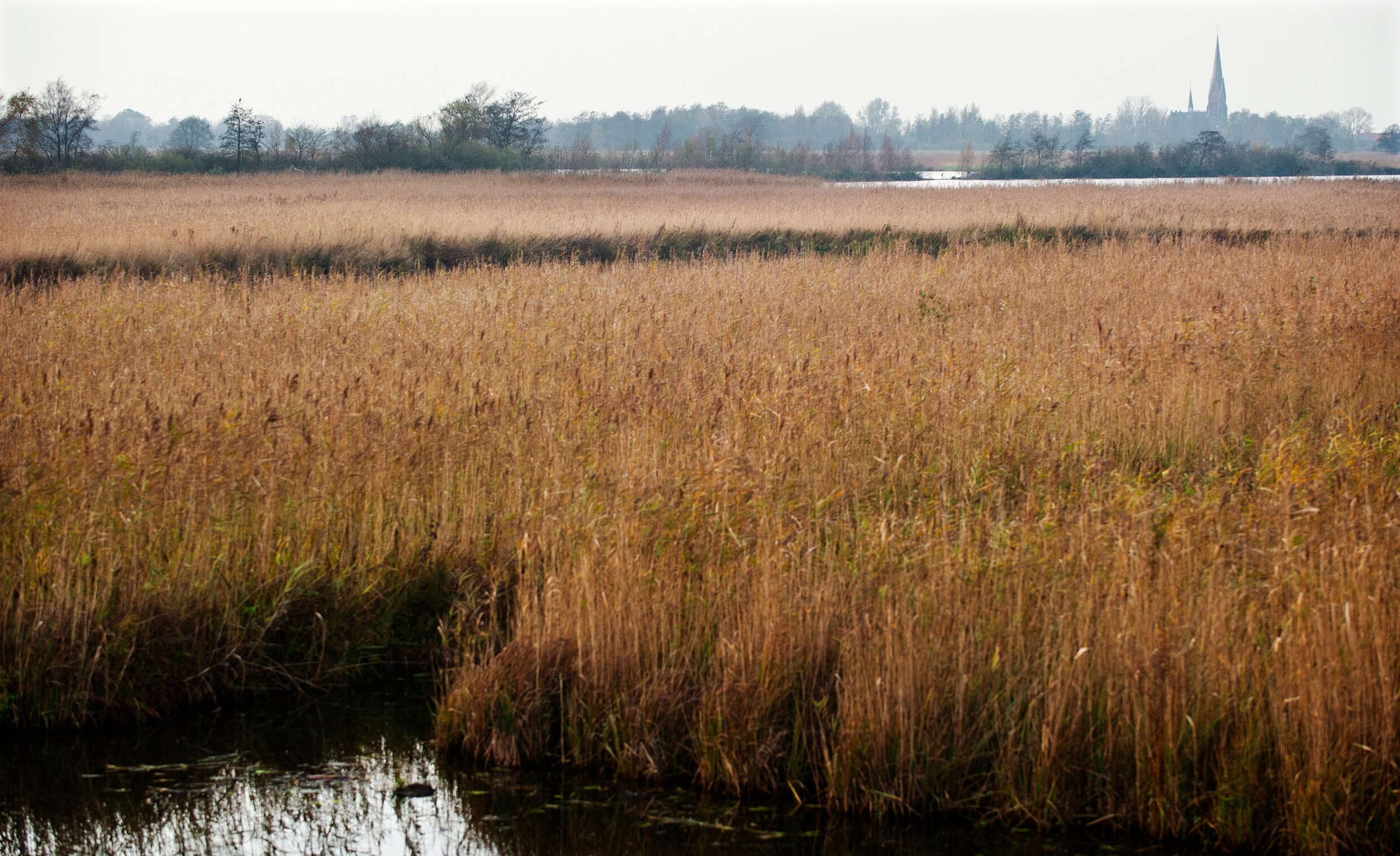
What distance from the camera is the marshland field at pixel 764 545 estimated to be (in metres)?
3.66

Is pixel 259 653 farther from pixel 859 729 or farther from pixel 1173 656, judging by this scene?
pixel 1173 656

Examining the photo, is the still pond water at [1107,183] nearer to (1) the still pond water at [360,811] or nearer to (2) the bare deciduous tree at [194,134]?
(1) the still pond water at [360,811]

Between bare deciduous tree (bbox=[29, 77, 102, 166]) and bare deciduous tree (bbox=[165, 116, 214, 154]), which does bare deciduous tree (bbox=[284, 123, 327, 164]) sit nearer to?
bare deciduous tree (bbox=[29, 77, 102, 166])

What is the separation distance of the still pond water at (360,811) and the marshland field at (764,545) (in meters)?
0.11

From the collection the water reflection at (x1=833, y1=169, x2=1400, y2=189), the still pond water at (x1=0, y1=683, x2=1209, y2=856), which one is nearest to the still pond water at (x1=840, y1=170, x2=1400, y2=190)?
the water reflection at (x1=833, y1=169, x2=1400, y2=189)

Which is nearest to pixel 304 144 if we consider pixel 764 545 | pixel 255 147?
pixel 255 147

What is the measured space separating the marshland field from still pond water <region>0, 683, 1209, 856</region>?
11 centimetres

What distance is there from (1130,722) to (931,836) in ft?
2.61

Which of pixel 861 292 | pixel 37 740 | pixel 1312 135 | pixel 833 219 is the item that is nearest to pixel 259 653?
pixel 37 740

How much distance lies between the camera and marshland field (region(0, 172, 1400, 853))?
3.66 meters

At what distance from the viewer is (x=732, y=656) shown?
399cm

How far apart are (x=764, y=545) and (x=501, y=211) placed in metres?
19.9

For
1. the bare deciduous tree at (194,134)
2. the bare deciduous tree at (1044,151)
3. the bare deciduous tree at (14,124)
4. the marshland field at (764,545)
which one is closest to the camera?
the marshland field at (764,545)

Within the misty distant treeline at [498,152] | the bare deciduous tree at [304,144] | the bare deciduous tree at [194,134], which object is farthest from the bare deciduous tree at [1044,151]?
the bare deciduous tree at [194,134]
